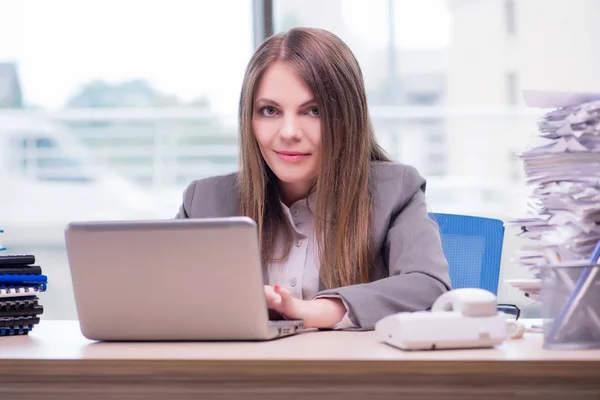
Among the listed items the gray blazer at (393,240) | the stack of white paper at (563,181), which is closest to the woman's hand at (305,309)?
the gray blazer at (393,240)

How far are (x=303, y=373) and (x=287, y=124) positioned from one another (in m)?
0.73

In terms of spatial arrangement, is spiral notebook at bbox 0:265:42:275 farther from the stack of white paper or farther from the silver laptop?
the stack of white paper

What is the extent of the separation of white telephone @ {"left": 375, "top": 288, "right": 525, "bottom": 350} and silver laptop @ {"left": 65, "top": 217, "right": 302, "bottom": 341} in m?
0.20

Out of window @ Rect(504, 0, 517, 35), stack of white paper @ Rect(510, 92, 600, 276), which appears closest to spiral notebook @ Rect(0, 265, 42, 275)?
stack of white paper @ Rect(510, 92, 600, 276)

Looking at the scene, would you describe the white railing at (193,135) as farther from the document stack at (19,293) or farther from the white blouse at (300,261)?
the document stack at (19,293)

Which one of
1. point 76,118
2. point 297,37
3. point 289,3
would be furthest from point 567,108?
point 289,3

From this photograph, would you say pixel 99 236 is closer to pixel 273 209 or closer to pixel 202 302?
pixel 202 302

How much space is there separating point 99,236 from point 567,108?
30.0 inches

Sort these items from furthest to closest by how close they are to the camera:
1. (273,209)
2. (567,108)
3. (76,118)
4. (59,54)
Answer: (76,118), (59,54), (273,209), (567,108)

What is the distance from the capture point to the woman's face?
1621 millimetres

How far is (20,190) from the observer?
7844 millimetres

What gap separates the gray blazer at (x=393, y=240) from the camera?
135 centimetres

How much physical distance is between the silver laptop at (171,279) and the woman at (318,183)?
1.54ft

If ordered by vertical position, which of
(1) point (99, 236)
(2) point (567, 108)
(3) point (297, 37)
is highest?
(3) point (297, 37)
